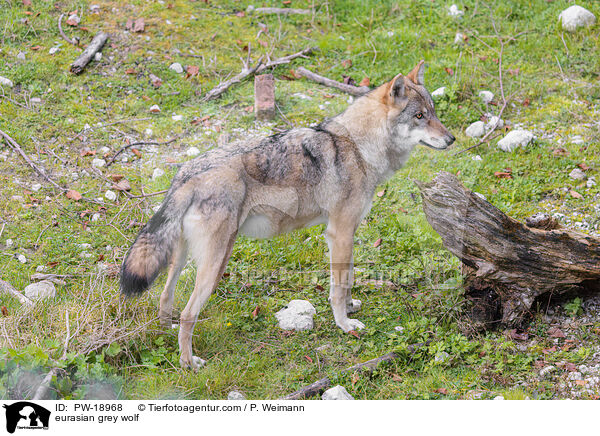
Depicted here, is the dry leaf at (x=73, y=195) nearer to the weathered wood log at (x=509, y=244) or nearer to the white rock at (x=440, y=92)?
the weathered wood log at (x=509, y=244)

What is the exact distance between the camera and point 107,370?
14.6 feet

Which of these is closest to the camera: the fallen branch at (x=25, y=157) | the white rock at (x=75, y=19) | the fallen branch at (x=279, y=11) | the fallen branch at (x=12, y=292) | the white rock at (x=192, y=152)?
the fallen branch at (x=12, y=292)

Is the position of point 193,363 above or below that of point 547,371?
below

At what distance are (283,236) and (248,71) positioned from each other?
343 centimetres

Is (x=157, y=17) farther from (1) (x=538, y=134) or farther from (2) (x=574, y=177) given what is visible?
(2) (x=574, y=177)

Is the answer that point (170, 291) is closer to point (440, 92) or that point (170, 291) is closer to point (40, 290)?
point (40, 290)

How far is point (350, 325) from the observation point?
5.47m

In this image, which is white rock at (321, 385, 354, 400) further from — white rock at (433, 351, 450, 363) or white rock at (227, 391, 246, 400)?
white rock at (433, 351, 450, 363)

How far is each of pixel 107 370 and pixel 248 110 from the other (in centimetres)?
487

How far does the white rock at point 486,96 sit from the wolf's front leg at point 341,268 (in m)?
4.19

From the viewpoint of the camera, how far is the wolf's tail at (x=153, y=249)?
15.0 feet

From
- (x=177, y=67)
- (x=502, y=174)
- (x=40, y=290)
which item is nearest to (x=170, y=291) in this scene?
(x=40, y=290)

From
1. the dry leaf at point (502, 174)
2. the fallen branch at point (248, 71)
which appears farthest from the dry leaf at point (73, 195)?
the dry leaf at point (502, 174)

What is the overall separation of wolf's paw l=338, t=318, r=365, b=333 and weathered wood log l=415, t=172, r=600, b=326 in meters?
1.19
